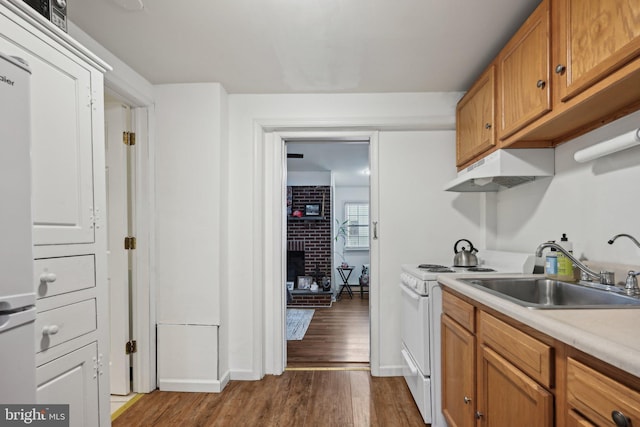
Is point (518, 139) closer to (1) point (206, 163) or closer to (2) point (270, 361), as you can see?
(1) point (206, 163)

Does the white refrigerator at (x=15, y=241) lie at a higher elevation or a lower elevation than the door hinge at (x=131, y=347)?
higher

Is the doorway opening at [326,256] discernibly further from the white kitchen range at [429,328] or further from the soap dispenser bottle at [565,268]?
the soap dispenser bottle at [565,268]

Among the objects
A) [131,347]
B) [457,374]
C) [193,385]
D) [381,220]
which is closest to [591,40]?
[457,374]

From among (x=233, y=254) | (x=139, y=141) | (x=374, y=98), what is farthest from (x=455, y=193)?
(x=139, y=141)

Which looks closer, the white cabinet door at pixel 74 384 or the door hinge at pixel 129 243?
the white cabinet door at pixel 74 384

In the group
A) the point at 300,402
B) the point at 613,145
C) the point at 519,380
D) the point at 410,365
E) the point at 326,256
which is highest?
the point at 613,145

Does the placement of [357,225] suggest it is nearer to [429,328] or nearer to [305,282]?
[305,282]

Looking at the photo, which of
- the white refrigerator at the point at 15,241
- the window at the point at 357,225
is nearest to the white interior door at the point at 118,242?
the white refrigerator at the point at 15,241

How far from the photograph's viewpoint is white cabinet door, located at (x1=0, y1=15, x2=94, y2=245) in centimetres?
122

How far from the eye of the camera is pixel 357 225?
24.6ft

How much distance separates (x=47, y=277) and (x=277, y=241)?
69.8 inches

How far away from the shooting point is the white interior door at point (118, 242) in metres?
2.53

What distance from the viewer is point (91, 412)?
1457mm

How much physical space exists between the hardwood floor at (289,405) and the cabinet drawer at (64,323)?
1.07 meters
